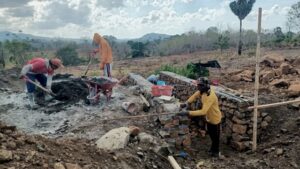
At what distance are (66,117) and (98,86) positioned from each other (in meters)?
1.07

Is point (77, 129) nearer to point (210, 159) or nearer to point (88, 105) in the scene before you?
point (88, 105)

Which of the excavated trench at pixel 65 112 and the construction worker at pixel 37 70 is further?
the construction worker at pixel 37 70

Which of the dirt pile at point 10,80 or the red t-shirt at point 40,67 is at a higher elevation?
the red t-shirt at point 40,67

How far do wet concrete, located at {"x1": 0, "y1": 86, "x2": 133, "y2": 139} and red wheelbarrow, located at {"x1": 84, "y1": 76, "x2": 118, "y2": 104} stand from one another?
0.18m

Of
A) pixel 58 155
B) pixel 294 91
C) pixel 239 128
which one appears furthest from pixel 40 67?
pixel 294 91

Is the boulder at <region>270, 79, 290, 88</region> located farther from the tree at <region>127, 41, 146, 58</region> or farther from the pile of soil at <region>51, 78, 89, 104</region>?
the tree at <region>127, 41, 146, 58</region>

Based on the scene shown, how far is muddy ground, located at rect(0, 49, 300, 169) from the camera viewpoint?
163 inches

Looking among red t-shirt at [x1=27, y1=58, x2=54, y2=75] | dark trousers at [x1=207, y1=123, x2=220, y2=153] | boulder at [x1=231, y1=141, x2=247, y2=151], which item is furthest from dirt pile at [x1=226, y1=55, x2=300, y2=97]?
red t-shirt at [x1=27, y1=58, x2=54, y2=75]

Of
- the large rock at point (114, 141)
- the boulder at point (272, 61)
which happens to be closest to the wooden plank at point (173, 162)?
the large rock at point (114, 141)

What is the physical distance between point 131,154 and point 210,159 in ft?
5.81

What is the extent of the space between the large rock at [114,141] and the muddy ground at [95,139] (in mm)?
124

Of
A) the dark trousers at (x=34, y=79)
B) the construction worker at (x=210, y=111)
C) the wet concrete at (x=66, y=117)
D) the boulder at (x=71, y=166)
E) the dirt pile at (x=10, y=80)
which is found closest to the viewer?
the boulder at (x=71, y=166)

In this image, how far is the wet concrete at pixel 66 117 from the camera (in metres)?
6.80

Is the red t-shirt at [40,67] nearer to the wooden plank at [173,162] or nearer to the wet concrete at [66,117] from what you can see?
the wet concrete at [66,117]
